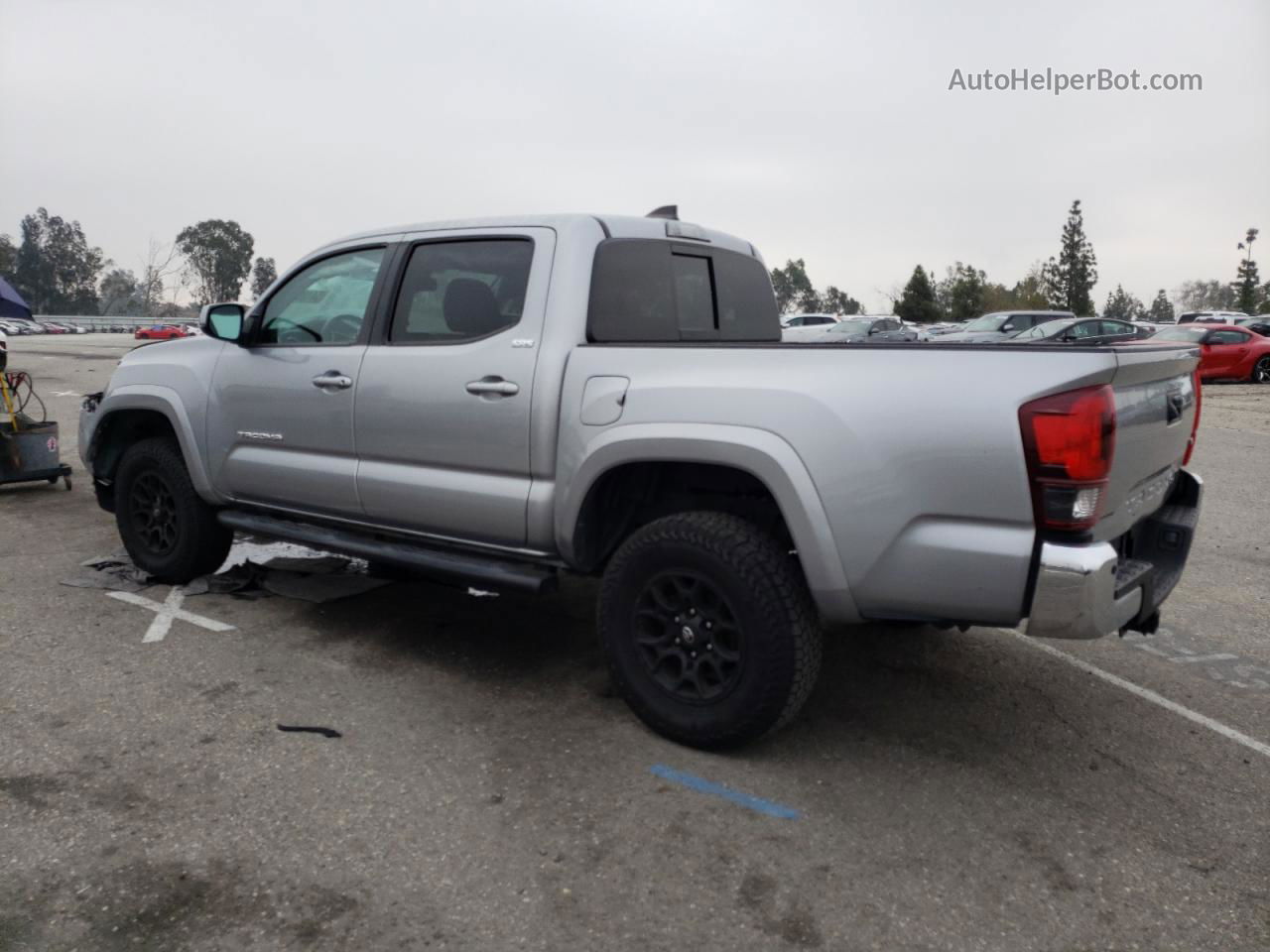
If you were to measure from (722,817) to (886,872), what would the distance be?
530 millimetres

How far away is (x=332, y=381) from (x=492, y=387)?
3.30 ft

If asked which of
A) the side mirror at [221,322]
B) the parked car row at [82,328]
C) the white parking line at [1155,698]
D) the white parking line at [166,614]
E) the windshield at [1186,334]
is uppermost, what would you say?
the parked car row at [82,328]

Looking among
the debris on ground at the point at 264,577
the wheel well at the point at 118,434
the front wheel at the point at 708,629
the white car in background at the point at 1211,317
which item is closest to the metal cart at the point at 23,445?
the debris on ground at the point at 264,577

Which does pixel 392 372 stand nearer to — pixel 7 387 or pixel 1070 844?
pixel 1070 844

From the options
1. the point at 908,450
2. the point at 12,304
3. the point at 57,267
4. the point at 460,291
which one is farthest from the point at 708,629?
the point at 57,267

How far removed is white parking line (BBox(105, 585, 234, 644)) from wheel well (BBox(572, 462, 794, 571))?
6.90ft

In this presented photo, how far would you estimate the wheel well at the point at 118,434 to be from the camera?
545 centimetres

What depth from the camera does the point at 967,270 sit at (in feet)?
295

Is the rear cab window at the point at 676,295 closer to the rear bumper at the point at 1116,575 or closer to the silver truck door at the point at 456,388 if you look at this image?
the silver truck door at the point at 456,388

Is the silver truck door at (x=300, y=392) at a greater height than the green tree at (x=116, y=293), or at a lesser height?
lesser

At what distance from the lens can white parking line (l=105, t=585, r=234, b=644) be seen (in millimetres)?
4691

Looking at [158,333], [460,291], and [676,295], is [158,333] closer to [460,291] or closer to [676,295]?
[460,291]

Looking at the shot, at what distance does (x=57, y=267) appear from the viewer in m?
110

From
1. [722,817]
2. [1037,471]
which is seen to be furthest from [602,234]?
[722,817]
